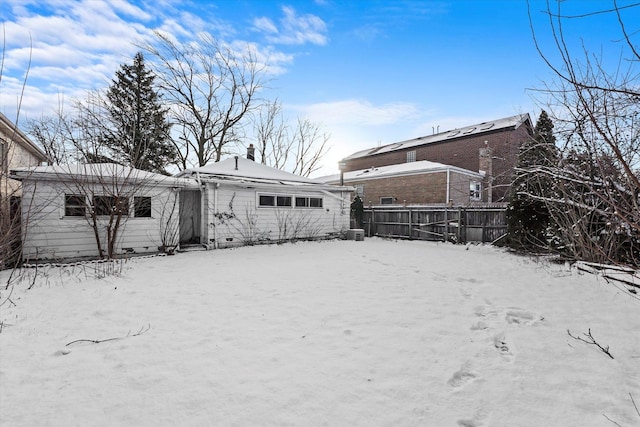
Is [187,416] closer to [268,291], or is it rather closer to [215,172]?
[268,291]

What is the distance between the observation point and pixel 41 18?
21.1 ft

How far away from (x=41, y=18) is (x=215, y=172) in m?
5.92

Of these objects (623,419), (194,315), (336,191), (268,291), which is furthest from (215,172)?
(623,419)

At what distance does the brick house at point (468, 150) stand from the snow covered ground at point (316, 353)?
1475 centimetres

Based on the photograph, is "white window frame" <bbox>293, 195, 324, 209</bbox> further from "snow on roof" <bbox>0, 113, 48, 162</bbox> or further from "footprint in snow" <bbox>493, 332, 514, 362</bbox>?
"footprint in snow" <bbox>493, 332, 514, 362</bbox>

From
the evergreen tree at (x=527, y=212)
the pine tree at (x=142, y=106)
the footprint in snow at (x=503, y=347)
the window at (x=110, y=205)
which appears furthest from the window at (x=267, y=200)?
the pine tree at (x=142, y=106)

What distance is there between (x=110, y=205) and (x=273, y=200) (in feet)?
17.7

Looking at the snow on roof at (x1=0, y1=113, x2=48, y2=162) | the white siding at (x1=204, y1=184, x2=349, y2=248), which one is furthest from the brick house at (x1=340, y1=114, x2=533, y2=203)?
the snow on roof at (x1=0, y1=113, x2=48, y2=162)

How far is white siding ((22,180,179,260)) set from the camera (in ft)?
24.4

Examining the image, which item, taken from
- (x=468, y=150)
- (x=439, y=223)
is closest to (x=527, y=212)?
(x=439, y=223)

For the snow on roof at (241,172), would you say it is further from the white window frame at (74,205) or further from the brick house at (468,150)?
the brick house at (468,150)

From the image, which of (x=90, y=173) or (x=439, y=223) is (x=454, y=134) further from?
(x=90, y=173)

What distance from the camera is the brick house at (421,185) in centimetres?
1709

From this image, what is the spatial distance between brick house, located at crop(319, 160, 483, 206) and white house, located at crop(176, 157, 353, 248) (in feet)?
14.6
